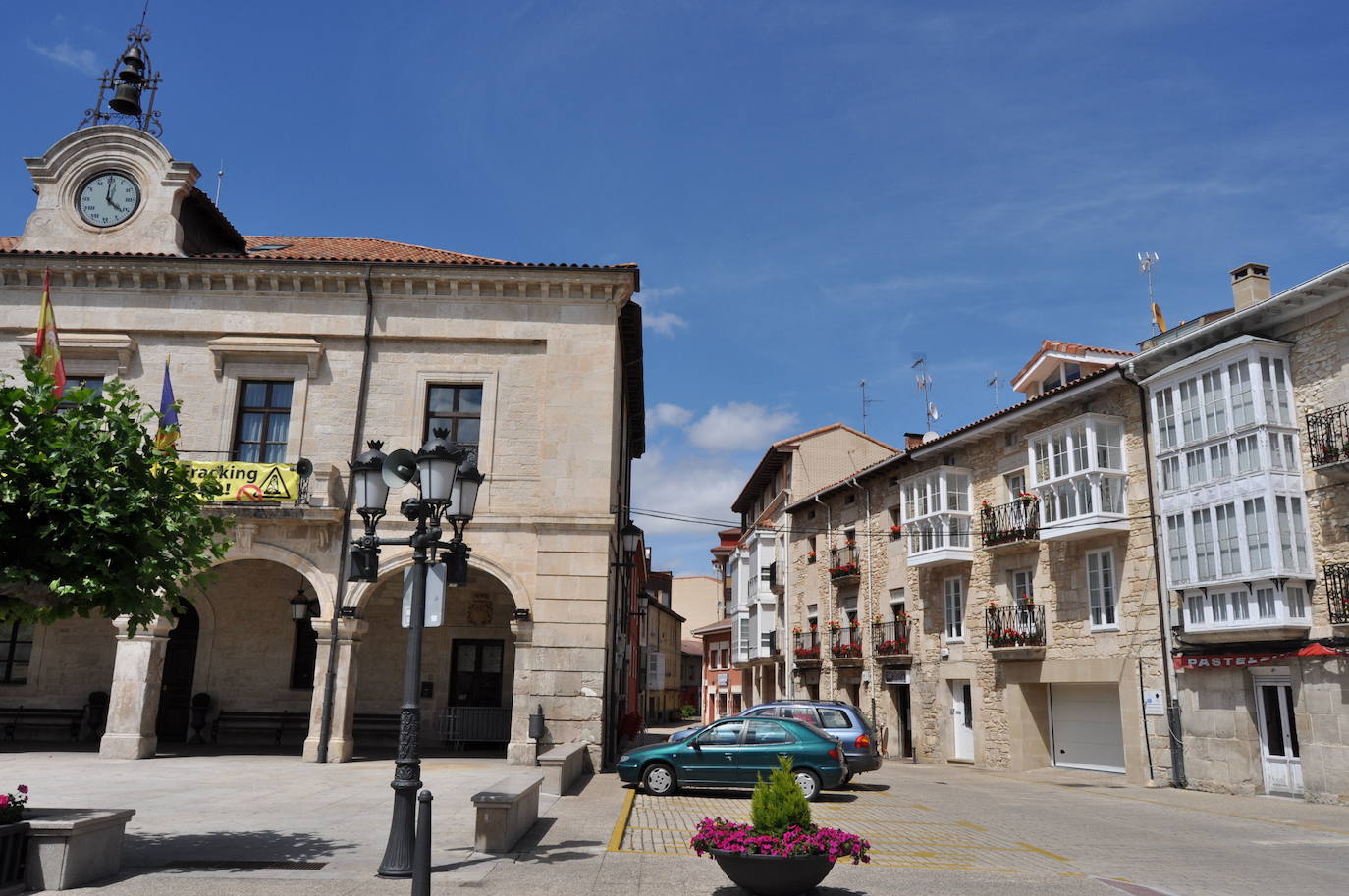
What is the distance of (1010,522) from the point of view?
24328 mm

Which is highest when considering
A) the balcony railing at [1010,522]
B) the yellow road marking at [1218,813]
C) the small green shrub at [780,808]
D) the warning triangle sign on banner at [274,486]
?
the balcony railing at [1010,522]

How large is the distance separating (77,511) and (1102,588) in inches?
801

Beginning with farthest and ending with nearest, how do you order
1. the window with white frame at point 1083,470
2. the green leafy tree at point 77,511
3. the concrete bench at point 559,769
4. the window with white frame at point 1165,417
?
the window with white frame at point 1083,470 → the window with white frame at point 1165,417 → the concrete bench at point 559,769 → the green leafy tree at point 77,511

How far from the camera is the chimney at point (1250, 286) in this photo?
→ 66.7ft

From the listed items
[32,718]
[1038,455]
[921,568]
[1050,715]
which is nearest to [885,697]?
[921,568]

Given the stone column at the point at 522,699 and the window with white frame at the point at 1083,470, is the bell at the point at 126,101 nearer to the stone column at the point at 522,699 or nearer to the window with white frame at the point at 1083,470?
the stone column at the point at 522,699

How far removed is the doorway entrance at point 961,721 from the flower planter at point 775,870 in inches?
806

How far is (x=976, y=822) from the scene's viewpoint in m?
13.1

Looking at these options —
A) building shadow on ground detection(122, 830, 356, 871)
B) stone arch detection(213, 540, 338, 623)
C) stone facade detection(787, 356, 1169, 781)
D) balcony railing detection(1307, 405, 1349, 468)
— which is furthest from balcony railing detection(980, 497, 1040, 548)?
building shadow on ground detection(122, 830, 356, 871)

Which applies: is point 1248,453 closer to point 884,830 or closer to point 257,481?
point 884,830

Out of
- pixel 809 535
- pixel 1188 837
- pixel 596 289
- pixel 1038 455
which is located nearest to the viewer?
pixel 1188 837

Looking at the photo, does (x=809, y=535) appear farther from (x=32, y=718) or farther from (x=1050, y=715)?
(x=32, y=718)

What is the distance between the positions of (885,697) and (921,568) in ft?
15.9

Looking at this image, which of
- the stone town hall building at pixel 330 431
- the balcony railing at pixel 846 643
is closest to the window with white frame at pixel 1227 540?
the stone town hall building at pixel 330 431
